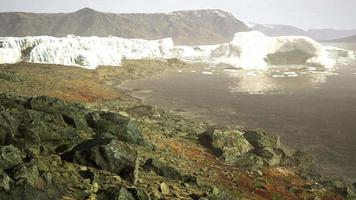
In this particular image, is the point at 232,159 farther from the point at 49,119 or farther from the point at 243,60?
the point at 243,60

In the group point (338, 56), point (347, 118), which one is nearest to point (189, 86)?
point (347, 118)

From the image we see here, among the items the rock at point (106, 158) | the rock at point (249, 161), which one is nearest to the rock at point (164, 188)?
the rock at point (106, 158)

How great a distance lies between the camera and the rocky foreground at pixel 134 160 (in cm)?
998

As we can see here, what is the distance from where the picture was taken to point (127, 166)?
38.5 ft

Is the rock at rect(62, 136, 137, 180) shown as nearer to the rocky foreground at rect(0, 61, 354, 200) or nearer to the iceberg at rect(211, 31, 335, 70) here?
the rocky foreground at rect(0, 61, 354, 200)

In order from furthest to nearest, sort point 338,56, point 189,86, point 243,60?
point 338,56
point 243,60
point 189,86

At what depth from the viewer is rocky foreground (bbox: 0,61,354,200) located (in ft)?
32.7

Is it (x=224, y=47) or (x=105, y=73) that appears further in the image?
(x=224, y=47)

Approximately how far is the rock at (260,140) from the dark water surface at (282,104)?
8.09ft

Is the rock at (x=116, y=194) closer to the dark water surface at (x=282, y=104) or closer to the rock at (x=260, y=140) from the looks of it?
the rock at (x=260, y=140)

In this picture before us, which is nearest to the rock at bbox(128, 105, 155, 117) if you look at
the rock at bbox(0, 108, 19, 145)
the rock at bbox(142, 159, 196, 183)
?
the rock at bbox(142, 159, 196, 183)

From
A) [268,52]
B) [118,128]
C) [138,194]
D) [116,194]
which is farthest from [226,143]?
[268,52]

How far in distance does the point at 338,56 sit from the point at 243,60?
45.0m

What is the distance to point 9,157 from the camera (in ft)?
33.4
